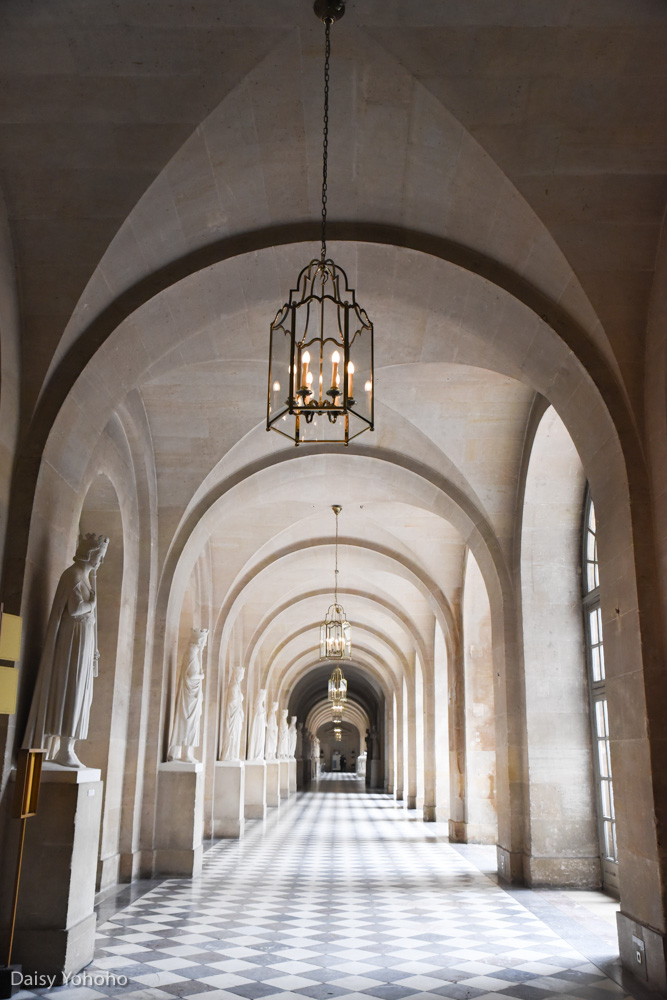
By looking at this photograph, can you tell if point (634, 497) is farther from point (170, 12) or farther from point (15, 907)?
point (15, 907)

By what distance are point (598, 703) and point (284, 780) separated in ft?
69.7

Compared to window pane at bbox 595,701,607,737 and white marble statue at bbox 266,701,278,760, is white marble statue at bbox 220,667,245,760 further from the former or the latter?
window pane at bbox 595,701,607,737

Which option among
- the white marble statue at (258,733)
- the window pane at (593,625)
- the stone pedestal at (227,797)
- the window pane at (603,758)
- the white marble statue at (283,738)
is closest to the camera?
the window pane at (603,758)

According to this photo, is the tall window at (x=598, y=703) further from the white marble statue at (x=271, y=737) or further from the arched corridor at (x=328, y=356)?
the white marble statue at (x=271, y=737)

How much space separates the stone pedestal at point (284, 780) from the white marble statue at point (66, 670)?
22.7 metres

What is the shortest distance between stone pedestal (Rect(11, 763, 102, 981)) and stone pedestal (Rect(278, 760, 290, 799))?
890 inches

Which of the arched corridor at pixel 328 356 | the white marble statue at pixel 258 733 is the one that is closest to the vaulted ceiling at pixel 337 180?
the arched corridor at pixel 328 356

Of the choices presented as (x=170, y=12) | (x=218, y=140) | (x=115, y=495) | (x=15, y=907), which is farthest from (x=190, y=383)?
(x=15, y=907)

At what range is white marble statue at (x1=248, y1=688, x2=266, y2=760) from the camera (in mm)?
20078

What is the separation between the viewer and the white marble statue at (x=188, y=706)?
34.2 ft

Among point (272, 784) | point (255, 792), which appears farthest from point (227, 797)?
point (272, 784)

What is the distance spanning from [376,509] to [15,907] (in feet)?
32.8

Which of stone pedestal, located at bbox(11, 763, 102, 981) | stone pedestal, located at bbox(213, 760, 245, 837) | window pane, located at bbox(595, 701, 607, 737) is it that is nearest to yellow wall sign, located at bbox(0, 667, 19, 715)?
stone pedestal, located at bbox(11, 763, 102, 981)

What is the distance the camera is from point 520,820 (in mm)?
9453
